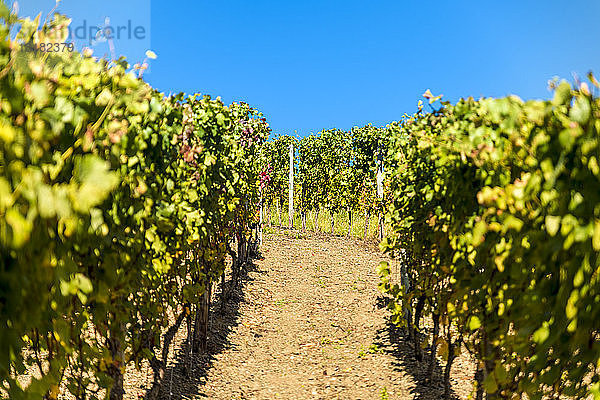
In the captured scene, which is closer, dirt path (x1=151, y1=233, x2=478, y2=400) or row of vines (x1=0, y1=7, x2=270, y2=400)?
row of vines (x1=0, y1=7, x2=270, y2=400)

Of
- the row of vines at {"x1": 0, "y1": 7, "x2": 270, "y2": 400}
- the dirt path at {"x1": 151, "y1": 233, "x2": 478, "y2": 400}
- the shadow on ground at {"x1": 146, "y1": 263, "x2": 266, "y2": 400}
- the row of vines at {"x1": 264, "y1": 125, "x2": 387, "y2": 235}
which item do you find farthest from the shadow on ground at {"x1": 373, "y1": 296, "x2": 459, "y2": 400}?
the row of vines at {"x1": 264, "y1": 125, "x2": 387, "y2": 235}

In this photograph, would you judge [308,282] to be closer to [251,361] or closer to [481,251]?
[251,361]

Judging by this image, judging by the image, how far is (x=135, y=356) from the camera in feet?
14.6

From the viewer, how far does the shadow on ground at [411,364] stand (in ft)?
21.7

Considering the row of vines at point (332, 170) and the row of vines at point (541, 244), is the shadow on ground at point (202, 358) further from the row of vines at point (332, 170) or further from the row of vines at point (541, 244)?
the row of vines at point (332, 170)

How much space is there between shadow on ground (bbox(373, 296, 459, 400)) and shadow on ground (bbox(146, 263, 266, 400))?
2.98 m

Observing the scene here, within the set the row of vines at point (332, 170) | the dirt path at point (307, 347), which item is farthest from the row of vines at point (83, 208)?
the row of vines at point (332, 170)

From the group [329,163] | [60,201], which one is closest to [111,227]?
[60,201]

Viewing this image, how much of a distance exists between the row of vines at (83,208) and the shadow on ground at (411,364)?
3500mm

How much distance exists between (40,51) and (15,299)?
1585mm

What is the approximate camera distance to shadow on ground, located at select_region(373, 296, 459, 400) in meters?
6.62

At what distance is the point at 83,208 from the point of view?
1.56 metres

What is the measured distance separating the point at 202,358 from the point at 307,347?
6.85 feet

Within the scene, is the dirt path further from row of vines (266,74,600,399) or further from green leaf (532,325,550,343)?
green leaf (532,325,550,343)
